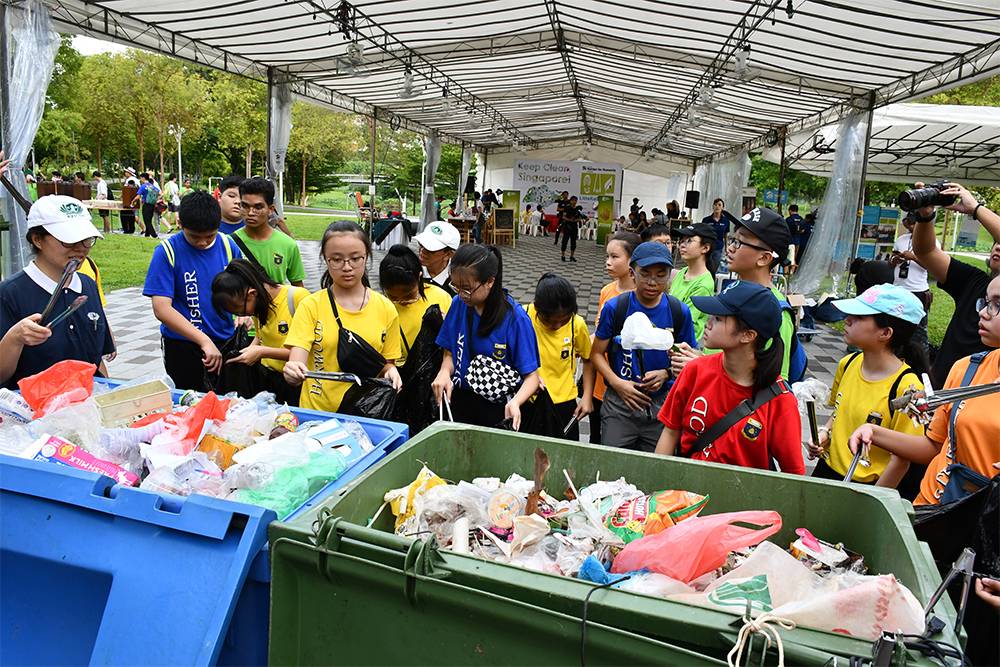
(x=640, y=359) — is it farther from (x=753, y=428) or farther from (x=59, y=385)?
(x=59, y=385)

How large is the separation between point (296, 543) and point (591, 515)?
2.60 ft

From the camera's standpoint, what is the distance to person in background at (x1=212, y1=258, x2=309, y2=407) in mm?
Result: 2971

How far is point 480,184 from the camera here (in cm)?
2781

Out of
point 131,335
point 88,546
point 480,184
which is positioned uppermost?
point 480,184

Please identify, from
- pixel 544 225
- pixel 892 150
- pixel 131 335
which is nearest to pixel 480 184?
pixel 544 225

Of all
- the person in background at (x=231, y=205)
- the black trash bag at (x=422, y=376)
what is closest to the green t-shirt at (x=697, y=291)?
the black trash bag at (x=422, y=376)

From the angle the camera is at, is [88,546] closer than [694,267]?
Yes

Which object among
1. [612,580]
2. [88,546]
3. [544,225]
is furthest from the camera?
[544,225]

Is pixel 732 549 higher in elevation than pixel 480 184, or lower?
lower

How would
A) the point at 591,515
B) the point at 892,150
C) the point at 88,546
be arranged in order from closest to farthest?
the point at 88,546, the point at 591,515, the point at 892,150

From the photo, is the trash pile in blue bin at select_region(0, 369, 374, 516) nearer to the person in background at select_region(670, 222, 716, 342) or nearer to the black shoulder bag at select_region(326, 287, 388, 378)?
the black shoulder bag at select_region(326, 287, 388, 378)

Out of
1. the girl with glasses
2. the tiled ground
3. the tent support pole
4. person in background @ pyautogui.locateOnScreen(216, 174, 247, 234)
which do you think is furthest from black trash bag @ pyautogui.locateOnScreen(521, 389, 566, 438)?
the tent support pole

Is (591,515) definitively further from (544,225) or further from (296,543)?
(544,225)

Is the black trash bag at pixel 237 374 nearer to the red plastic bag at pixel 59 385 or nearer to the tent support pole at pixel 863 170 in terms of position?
the red plastic bag at pixel 59 385
